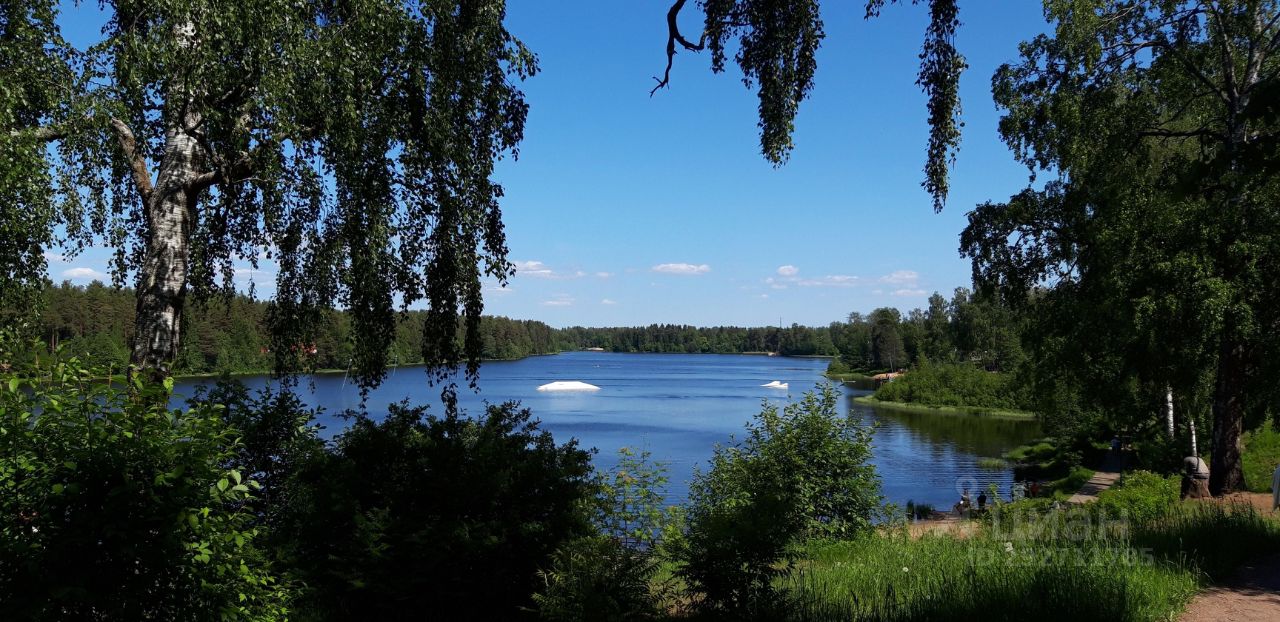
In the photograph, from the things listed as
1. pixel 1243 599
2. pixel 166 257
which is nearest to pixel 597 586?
pixel 166 257

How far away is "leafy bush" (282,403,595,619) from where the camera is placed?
6.70 m

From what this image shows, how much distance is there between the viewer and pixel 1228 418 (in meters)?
15.1

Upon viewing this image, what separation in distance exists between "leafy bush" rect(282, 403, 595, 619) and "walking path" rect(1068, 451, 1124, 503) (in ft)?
62.6

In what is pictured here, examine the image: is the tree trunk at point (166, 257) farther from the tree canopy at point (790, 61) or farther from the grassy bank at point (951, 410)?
the grassy bank at point (951, 410)

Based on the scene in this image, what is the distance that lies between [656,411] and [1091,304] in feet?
167

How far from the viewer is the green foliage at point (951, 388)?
71.9 meters

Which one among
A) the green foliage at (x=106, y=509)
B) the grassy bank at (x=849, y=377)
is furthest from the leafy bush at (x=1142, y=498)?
the grassy bank at (x=849, y=377)

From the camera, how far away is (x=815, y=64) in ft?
22.1

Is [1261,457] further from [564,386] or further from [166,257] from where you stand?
[564,386]

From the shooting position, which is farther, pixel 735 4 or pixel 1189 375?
pixel 1189 375

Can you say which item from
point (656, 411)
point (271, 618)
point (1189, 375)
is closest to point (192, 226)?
point (271, 618)

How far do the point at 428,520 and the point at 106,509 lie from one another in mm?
3181

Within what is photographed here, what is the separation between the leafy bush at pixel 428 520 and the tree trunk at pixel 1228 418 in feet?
46.2

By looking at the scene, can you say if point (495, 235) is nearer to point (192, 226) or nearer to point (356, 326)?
point (356, 326)
